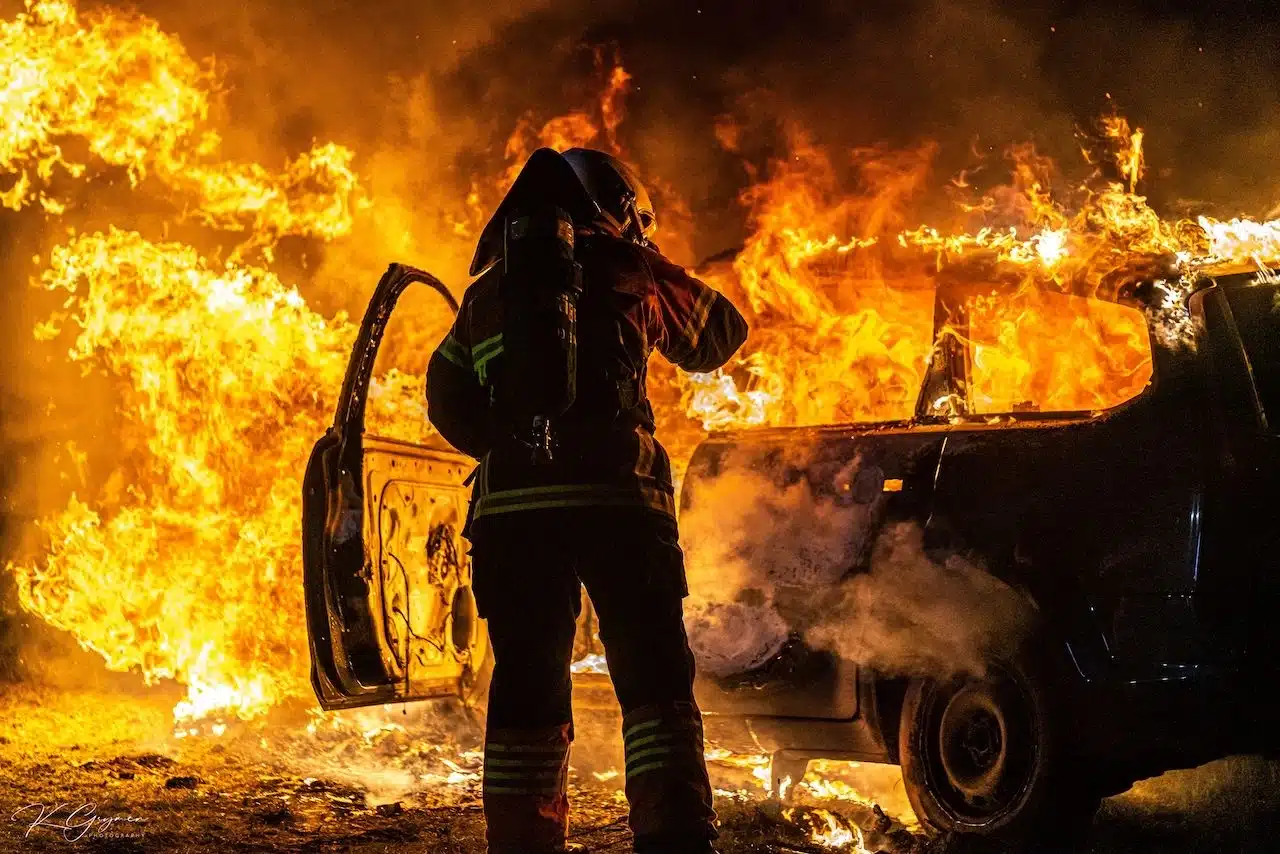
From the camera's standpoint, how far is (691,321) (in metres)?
3.79

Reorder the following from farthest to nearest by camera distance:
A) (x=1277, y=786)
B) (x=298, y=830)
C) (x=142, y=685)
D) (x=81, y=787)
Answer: (x=142, y=685) < (x=81, y=787) < (x=298, y=830) < (x=1277, y=786)

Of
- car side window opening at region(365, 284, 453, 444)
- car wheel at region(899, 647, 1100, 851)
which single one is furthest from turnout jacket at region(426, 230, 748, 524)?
car side window opening at region(365, 284, 453, 444)

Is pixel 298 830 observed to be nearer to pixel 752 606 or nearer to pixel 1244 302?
pixel 752 606

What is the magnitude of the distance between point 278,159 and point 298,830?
264 inches

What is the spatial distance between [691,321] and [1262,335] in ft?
6.43

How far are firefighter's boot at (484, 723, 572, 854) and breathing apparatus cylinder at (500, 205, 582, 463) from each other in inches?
30.8

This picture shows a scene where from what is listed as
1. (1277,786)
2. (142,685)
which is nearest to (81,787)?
(142,685)

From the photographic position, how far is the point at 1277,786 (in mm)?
4520

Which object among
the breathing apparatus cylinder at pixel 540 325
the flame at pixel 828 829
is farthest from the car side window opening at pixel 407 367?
the breathing apparatus cylinder at pixel 540 325

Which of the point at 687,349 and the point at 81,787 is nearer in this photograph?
the point at 687,349

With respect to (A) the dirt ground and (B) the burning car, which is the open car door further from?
(A) the dirt ground

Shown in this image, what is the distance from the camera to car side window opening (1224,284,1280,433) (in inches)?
159
